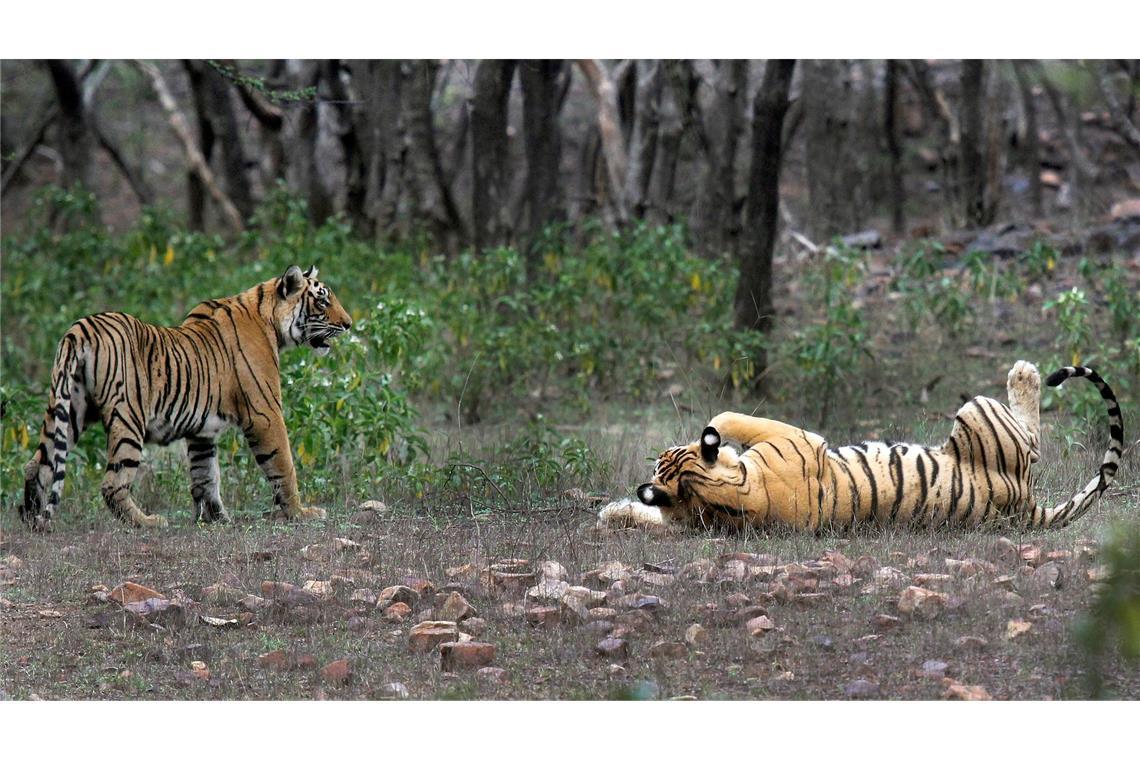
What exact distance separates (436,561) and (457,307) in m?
5.46

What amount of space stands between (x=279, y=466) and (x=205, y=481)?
396mm

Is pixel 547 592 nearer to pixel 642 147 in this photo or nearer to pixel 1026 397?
pixel 1026 397

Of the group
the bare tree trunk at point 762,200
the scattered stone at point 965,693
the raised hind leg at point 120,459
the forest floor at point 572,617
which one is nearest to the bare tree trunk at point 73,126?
the bare tree trunk at point 762,200

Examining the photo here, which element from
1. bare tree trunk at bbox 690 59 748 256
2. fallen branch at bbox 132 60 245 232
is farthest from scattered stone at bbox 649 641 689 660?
fallen branch at bbox 132 60 245 232

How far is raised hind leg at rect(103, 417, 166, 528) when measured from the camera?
6.95 m

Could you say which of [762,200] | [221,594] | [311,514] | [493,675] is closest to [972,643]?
[493,675]

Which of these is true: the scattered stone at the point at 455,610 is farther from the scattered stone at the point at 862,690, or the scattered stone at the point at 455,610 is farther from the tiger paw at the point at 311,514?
the tiger paw at the point at 311,514

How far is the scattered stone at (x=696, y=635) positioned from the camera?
4.98 meters

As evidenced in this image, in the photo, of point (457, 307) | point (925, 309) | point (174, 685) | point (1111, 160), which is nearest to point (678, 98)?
point (925, 309)

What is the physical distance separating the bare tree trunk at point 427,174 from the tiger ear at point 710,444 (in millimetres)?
9194

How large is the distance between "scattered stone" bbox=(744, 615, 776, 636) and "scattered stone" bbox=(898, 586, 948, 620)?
18.8 inches

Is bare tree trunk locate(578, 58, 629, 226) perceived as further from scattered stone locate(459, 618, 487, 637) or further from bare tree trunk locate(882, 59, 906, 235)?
scattered stone locate(459, 618, 487, 637)

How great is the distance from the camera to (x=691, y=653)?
4.91m

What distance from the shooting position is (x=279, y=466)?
7.41m
